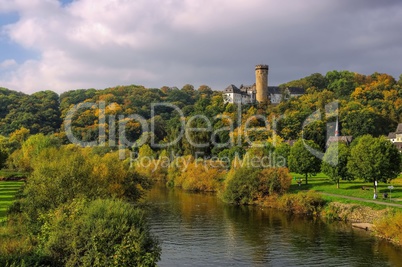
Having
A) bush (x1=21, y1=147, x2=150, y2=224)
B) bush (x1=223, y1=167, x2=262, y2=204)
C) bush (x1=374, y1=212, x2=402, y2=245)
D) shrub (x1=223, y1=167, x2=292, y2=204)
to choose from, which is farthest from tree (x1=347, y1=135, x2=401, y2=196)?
bush (x1=21, y1=147, x2=150, y2=224)

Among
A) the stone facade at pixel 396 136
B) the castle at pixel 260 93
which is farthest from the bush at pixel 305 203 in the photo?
the castle at pixel 260 93

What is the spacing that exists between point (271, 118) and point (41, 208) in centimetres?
8793

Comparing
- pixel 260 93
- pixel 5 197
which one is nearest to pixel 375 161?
pixel 5 197

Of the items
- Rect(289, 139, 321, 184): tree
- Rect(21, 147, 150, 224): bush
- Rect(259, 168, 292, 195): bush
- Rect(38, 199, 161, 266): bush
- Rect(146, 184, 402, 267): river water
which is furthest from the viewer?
Rect(289, 139, 321, 184): tree

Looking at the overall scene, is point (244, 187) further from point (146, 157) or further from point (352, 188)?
point (146, 157)

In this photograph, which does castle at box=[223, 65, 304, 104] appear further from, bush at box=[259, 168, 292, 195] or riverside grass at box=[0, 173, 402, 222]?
bush at box=[259, 168, 292, 195]

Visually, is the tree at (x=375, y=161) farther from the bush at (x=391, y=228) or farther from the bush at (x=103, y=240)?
the bush at (x=103, y=240)

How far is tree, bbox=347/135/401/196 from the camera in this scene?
44938mm

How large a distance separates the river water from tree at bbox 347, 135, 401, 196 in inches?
320

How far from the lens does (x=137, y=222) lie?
21.7 meters

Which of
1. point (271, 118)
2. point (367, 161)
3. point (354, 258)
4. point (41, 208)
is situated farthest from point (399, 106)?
point (41, 208)

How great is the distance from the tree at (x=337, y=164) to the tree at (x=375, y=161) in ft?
10.7

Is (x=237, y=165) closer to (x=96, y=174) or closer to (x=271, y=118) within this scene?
(x=96, y=174)

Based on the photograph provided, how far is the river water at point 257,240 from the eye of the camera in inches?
1144
